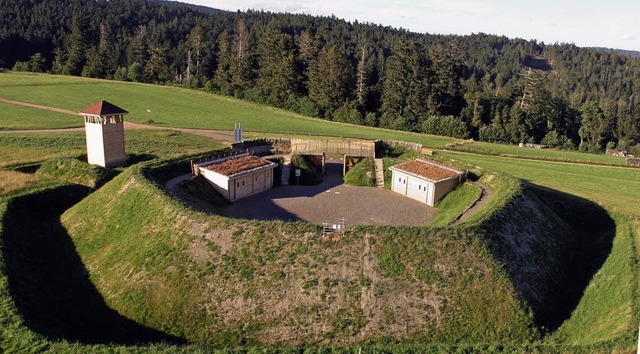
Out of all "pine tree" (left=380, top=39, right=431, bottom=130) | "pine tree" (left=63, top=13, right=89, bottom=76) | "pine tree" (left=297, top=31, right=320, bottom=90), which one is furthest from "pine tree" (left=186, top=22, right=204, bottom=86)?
"pine tree" (left=380, top=39, right=431, bottom=130)

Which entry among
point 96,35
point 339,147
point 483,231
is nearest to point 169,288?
point 483,231

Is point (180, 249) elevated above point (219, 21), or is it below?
below

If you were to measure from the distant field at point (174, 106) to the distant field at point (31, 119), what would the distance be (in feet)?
2.76

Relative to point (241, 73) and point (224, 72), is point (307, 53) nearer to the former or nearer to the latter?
point (241, 73)

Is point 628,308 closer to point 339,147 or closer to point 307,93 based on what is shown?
point 339,147

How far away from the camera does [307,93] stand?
323 feet

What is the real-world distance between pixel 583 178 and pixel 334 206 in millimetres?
26919

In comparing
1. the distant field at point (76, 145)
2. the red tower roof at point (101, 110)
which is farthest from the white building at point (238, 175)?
the distant field at point (76, 145)

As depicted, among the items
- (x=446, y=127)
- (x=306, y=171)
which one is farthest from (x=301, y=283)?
(x=446, y=127)

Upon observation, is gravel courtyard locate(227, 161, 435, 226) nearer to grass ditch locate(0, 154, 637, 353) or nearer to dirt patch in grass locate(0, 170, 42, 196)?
grass ditch locate(0, 154, 637, 353)

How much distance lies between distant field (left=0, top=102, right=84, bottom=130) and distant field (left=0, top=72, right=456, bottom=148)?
84 cm

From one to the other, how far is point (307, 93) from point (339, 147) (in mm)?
53726

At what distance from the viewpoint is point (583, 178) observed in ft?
160

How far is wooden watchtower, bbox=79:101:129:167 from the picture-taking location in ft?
142
